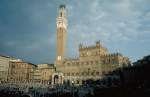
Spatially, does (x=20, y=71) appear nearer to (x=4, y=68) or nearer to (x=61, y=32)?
(x=4, y=68)

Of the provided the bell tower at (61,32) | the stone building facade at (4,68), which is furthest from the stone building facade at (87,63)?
the stone building facade at (4,68)

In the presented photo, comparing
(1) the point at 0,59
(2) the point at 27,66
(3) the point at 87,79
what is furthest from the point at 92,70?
(1) the point at 0,59

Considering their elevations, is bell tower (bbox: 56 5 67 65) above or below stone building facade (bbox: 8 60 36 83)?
above

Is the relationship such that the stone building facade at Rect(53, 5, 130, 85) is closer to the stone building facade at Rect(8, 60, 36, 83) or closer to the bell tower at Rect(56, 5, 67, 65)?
the bell tower at Rect(56, 5, 67, 65)

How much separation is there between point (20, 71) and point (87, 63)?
89.3 ft

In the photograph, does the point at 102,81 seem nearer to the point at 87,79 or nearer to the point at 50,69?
the point at 87,79

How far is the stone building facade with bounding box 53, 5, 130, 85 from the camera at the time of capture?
217 ft

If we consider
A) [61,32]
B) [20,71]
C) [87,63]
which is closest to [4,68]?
[20,71]

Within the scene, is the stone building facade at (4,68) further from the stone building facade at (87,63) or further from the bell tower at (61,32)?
the bell tower at (61,32)

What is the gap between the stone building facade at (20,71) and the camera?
269 feet

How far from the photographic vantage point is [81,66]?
7231 centimetres

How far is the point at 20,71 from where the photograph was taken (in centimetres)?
8350

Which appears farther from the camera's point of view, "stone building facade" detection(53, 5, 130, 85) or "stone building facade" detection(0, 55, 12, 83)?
"stone building facade" detection(0, 55, 12, 83)

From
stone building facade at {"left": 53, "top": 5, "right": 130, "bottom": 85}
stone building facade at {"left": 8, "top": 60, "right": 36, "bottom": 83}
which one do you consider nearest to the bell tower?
stone building facade at {"left": 53, "top": 5, "right": 130, "bottom": 85}
